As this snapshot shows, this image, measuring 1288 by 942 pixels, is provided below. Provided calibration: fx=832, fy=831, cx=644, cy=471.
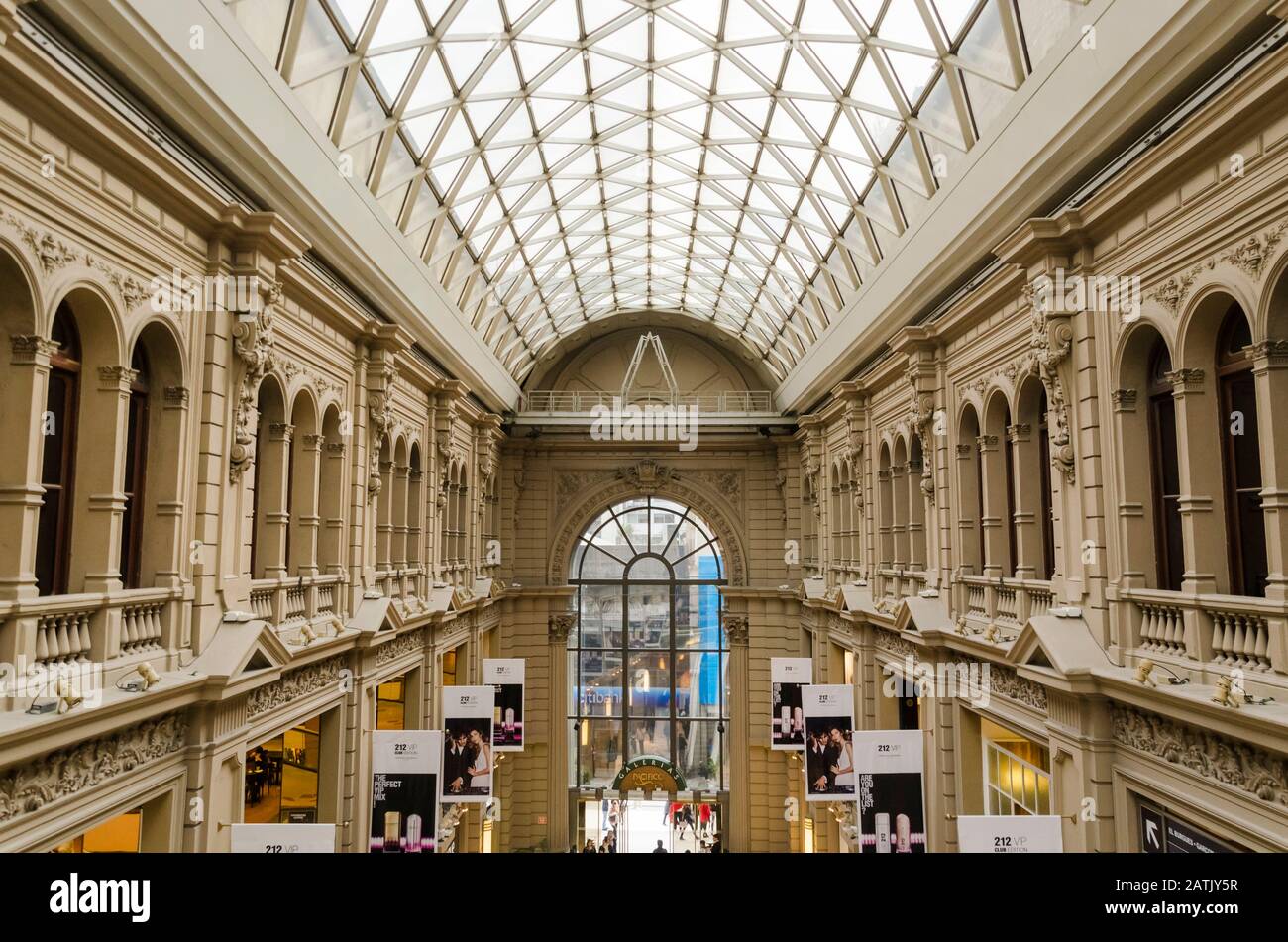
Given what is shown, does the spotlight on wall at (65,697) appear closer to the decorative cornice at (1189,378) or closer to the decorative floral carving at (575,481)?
the decorative cornice at (1189,378)

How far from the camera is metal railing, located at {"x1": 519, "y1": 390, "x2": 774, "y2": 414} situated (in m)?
32.0

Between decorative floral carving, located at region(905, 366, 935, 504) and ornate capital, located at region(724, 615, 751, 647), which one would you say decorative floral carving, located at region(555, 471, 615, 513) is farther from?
decorative floral carving, located at region(905, 366, 935, 504)

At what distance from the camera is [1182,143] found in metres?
7.80

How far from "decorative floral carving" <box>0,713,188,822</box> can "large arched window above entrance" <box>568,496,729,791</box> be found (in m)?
24.2

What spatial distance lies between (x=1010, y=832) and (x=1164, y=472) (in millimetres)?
4383

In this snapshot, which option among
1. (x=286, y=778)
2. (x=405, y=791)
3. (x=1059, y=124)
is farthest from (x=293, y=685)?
(x=1059, y=124)

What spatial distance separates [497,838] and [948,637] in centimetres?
1999

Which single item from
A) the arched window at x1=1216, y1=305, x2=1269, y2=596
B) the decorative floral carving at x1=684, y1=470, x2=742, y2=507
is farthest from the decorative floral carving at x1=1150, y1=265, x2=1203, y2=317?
the decorative floral carving at x1=684, y1=470, x2=742, y2=507

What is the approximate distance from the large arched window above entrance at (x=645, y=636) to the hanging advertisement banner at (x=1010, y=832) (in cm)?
2361

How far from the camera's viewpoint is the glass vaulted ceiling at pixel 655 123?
12.6 meters
